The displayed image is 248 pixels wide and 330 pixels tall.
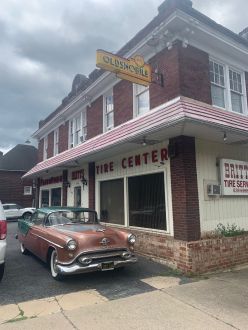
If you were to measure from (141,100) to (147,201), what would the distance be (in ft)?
11.6

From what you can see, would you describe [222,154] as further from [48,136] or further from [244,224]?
[48,136]

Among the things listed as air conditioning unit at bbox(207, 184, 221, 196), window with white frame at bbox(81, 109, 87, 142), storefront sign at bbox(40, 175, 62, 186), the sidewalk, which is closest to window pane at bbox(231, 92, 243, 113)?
air conditioning unit at bbox(207, 184, 221, 196)

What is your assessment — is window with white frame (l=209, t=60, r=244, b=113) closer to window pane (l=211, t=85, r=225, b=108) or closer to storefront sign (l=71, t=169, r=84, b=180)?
window pane (l=211, t=85, r=225, b=108)

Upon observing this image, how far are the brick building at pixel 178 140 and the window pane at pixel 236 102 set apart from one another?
0.11 ft

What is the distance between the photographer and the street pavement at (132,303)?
4.43m

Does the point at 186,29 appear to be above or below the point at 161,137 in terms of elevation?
above

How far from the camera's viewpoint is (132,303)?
17.1ft

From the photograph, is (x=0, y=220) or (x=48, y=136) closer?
(x=0, y=220)

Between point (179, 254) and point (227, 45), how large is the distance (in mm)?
6830

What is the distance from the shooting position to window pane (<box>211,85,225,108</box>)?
9810 mm

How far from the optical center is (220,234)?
8.19 m

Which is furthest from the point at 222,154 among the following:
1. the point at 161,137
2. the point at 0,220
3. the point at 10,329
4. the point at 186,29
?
the point at 10,329

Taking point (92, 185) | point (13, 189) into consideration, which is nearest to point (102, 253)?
point (92, 185)

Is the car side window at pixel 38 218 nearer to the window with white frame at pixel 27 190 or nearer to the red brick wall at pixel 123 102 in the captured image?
the red brick wall at pixel 123 102
